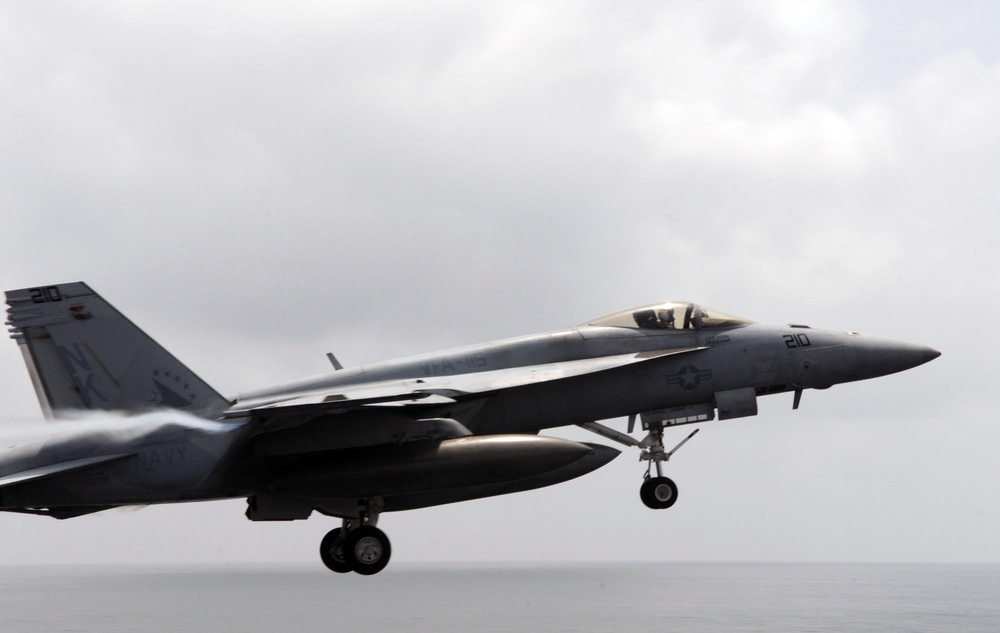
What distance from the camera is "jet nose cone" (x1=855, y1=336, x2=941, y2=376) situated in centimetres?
1741

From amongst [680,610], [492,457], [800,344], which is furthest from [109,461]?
[680,610]

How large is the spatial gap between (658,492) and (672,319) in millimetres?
2915

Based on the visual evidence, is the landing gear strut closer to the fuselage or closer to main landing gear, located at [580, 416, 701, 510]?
the fuselage

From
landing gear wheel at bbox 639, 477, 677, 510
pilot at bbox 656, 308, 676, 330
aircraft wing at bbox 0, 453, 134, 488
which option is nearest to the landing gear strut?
aircraft wing at bbox 0, 453, 134, 488

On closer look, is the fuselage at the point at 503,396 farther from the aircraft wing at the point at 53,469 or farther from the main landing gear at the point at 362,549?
the main landing gear at the point at 362,549

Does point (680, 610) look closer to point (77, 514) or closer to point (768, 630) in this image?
point (768, 630)

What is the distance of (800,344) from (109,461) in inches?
437

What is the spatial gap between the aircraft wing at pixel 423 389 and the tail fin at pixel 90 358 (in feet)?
3.49

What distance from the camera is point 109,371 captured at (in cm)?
1523

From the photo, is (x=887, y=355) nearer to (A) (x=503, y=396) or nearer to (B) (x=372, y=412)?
(A) (x=503, y=396)

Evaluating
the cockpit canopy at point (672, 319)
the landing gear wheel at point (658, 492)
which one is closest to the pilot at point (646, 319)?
the cockpit canopy at point (672, 319)

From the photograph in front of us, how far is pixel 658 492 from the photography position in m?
17.0

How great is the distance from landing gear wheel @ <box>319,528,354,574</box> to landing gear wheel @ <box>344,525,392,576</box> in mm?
249

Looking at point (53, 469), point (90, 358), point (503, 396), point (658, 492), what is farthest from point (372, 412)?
point (658, 492)
